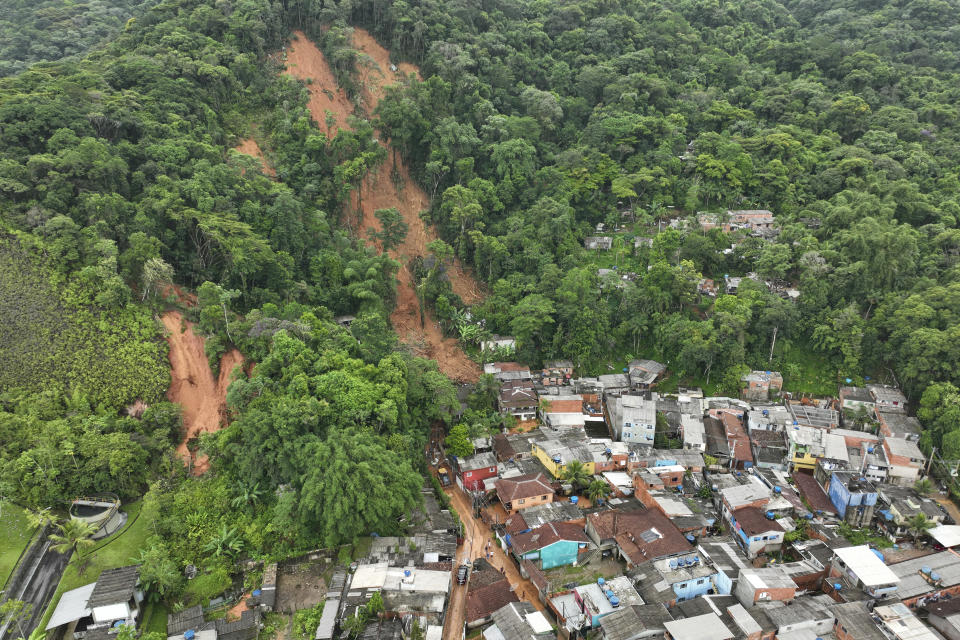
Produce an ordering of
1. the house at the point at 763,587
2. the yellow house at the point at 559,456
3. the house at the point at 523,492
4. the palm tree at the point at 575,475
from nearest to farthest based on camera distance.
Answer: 1. the house at the point at 763,587
2. the house at the point at 523,492
3. the palm tree at the point at 575,475
4. the yellow house at the point at 559,456

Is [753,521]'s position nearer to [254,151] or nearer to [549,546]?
[549,546]

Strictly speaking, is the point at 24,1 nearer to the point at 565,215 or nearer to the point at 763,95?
the point at 565,215

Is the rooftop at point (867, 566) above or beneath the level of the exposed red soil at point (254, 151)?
beneath

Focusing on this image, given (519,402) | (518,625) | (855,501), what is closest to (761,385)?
(855,501)

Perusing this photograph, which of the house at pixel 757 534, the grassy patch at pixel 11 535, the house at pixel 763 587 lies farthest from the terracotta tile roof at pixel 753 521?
the grassy patch at pixel 11 535

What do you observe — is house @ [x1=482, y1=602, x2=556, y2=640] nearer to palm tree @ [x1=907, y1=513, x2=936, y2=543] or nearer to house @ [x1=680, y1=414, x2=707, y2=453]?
house @ [x1=680, y1=414, x2=707, y2=453]

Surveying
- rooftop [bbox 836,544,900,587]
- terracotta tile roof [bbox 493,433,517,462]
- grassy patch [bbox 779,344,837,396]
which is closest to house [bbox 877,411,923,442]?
grassy patch [bbox 779,344,837,396]

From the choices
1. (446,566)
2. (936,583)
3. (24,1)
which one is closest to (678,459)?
(936,583)

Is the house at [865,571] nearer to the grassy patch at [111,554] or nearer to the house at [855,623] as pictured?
the house at [855,623]
